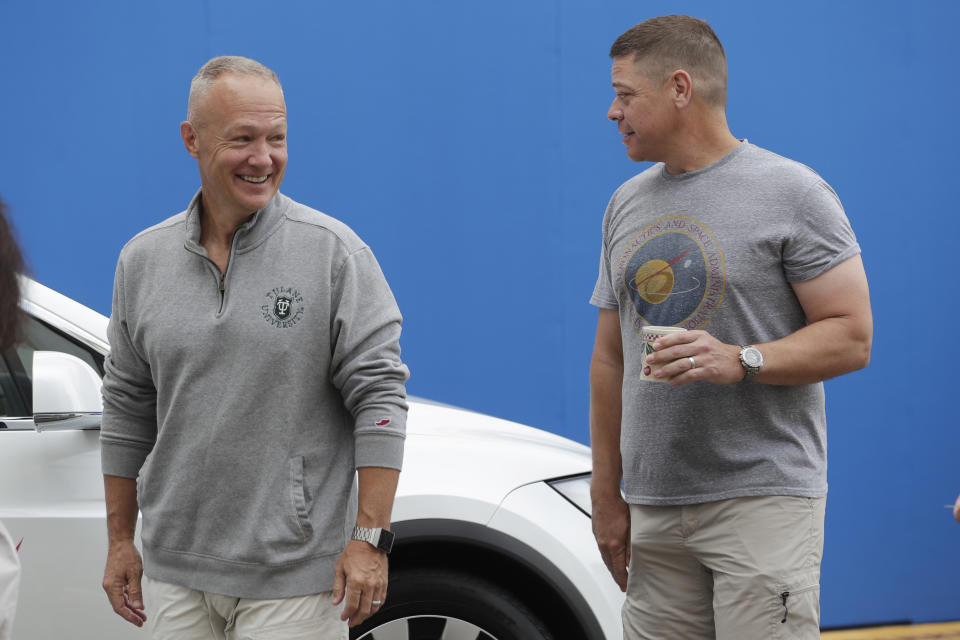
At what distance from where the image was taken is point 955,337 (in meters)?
5.12

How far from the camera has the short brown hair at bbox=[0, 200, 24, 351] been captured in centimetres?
175

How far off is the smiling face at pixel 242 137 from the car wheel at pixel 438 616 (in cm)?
135

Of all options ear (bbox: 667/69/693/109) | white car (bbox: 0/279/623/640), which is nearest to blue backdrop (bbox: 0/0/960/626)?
white car (bbox: 0/279/623/640)

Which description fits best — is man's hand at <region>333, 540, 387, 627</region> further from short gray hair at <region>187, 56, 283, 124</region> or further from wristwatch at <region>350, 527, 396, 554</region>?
short gray hair at <region>187, 56, 283, 124</region>

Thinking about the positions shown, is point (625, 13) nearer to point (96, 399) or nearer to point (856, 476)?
point (856, 476)

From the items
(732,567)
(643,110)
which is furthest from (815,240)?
(732,567)

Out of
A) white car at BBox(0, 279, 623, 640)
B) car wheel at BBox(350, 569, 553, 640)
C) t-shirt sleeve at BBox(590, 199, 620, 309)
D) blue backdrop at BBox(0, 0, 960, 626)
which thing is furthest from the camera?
blue backdrop at BBox(0, 0, 960, 626)

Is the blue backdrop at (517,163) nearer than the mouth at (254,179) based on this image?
No

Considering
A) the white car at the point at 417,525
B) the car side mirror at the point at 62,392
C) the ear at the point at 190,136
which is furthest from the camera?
the white car at the point at 417,525

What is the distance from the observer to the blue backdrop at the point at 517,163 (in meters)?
4.75

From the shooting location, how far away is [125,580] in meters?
2.24

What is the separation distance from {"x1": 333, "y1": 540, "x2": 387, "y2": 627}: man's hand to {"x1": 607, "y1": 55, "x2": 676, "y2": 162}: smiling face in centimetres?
106

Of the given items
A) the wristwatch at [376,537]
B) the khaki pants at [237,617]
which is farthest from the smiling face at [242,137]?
the khaki pants at [237,617]

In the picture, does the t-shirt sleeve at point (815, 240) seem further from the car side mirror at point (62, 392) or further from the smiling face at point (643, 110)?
the car side mirror at point (62, 392)
